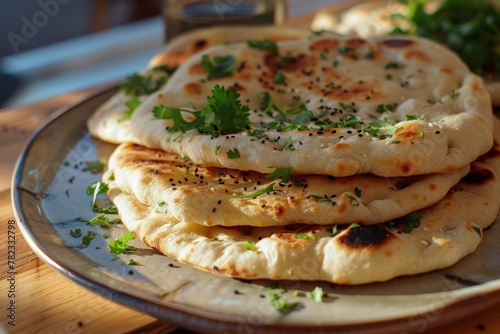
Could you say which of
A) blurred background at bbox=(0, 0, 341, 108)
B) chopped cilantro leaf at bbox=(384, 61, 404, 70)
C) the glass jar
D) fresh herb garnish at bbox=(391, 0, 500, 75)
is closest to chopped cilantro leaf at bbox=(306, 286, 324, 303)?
chopped cilantro leaf at bbox=(384, 61, 404, 70)

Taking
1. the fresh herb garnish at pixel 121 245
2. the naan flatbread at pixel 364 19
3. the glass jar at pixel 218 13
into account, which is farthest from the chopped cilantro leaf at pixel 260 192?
the glass jar at pixel 218 13

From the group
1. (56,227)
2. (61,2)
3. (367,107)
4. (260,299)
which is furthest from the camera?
(61,2)

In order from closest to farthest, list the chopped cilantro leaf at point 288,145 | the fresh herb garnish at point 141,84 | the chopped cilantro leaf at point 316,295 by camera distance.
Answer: the chopped cilantro leaf at point 316,295 < the chopped cilantro leaf at point 288,145 < the fresh herb garnish at point 141,84

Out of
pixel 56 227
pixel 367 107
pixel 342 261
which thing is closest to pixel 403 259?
pixel 342 261

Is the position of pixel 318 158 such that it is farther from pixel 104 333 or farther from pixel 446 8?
pixel 446 8

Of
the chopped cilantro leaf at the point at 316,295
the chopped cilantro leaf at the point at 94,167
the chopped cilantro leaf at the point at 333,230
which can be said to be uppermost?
the chopped cilantro leaf at the point at 94,167

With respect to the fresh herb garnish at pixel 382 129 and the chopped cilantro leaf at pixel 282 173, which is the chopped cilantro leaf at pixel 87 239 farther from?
the fresh herb garnish at pixel 382 129
